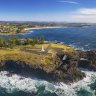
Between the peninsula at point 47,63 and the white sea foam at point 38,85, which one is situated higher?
the peninsula at point 47,63

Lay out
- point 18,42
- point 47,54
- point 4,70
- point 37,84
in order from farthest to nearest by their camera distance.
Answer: point 18,42
point 47,54
point 4,70
point 37,84

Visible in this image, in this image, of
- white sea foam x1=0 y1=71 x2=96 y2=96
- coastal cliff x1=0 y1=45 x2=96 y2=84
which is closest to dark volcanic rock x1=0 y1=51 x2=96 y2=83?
coastal cliff x1=0 y1=45 x2=96 y2=84

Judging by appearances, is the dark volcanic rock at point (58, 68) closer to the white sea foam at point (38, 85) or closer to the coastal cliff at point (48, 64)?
the coastal cliff at point (48, 64)

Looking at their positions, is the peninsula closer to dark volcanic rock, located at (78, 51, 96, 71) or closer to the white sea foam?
dark volcanic rock, located at (78, 51, 96, 71)

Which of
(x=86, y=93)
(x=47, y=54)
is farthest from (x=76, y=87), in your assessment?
(x=47, y=54)

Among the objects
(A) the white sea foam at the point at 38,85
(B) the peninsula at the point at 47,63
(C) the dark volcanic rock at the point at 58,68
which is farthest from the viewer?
(B) the peninsula at the point at 47,63

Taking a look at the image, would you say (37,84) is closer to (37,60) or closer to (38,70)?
(38,70)

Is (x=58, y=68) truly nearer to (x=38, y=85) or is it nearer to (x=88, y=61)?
(x=38, y=85)

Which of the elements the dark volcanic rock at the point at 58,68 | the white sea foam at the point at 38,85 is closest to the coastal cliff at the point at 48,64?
the dark volcanic rock at the point at 58,68
